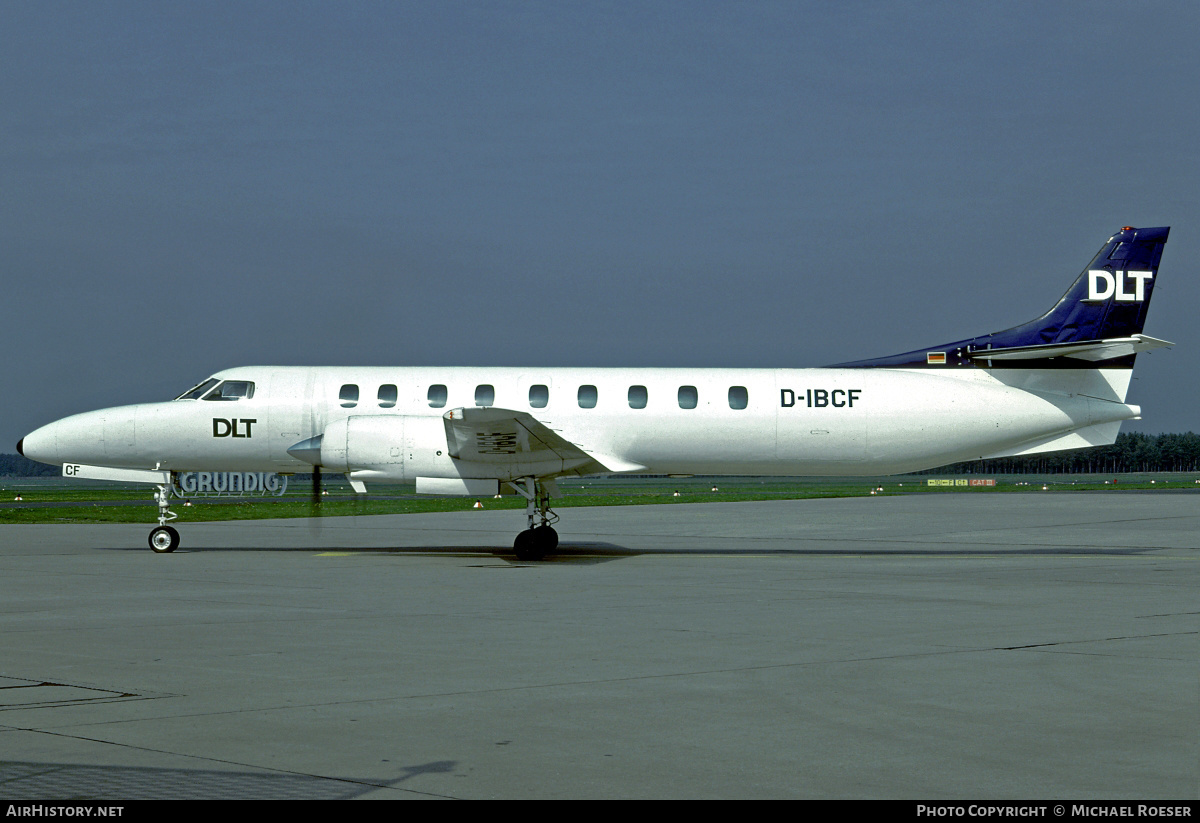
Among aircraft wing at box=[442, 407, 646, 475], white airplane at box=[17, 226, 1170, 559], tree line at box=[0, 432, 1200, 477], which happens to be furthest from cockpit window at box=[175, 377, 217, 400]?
tree line at box=[0, 432, 1200, 477]

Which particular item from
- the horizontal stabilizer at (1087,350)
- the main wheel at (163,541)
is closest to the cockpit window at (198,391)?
the main wheel at (163,541)

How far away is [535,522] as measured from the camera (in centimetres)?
2044

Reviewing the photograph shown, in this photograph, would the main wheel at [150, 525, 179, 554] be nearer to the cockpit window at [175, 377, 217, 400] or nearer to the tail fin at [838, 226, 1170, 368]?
the cockpit window at [175, 377, 217, 400]

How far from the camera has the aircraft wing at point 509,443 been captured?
18.1 meters

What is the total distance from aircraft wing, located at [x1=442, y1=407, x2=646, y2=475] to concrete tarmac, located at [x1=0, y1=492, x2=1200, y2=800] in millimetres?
1751

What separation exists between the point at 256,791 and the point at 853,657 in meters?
5.53

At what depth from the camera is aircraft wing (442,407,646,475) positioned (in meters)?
18.1

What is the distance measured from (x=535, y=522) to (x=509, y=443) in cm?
199

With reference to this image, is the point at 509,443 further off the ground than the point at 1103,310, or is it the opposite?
the point at 1103,310

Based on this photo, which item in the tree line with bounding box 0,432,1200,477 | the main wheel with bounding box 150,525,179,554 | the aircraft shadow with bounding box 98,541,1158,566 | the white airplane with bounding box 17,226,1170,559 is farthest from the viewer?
the tree line with bounding box 0,432,1200,477

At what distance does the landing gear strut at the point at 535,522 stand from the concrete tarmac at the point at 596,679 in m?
0.57

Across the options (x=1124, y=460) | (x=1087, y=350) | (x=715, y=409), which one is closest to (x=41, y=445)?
(x=715, y=409)

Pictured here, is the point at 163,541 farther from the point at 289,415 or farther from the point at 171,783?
the point at 171,783

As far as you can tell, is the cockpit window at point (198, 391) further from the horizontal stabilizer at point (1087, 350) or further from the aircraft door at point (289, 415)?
the horizontal stabilizer at point (1087, 350)
